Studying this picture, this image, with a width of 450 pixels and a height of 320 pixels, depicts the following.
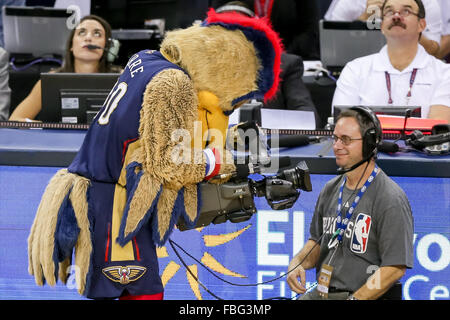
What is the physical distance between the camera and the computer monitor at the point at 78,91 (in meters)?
4.11

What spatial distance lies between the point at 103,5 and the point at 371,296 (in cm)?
469

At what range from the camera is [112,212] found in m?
2.62

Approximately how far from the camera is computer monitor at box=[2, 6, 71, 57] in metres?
5.57

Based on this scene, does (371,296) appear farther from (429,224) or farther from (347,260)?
(429,224)

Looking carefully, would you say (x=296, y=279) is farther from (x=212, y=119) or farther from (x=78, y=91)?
(x=78, y=91)

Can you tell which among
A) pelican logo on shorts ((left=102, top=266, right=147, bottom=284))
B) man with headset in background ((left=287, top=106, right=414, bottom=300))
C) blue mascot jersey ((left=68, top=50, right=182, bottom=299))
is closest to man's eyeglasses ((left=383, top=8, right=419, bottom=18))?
man with headset in background ((left=287, top=106, right=414, bottom=300))

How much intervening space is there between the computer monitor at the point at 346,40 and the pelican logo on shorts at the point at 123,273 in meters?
3.03

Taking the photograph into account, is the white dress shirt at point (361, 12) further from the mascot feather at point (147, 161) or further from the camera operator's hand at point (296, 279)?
the mascot feather at point (147, 161)

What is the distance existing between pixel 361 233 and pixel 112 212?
101 cm

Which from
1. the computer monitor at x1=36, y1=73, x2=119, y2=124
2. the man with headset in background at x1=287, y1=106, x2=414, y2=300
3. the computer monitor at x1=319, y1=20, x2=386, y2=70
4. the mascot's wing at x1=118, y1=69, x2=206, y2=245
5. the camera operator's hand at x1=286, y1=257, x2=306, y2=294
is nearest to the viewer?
the mascot's wing at x1=118, y1=69, x2=206, y2=245

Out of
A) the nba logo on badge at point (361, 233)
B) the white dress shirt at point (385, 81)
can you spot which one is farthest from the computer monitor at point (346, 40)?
the nba logo on badge at point (361, 233)

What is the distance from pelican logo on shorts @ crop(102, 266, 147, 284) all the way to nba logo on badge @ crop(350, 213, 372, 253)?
882mm

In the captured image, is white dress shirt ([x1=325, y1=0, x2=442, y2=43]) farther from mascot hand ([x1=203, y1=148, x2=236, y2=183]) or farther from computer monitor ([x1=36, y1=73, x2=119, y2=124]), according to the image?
mascot hand ([x1=203, y1=148, x2=236, y2=183])
